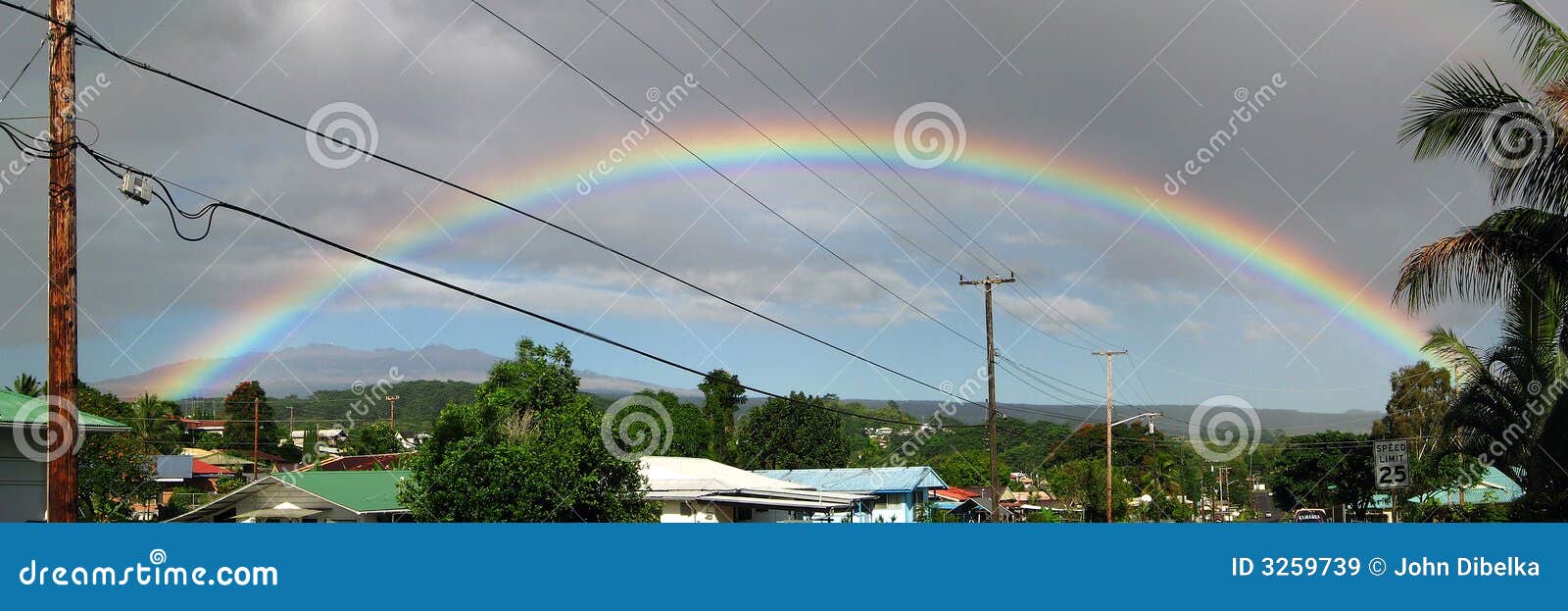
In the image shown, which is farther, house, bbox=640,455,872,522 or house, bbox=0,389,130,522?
house, bbox=640,455,872,522

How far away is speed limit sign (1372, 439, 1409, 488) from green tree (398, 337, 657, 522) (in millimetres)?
19911

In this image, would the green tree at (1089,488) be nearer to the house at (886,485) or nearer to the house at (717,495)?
the house at (886,485)

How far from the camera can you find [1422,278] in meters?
16.3

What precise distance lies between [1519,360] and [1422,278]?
3.25 metres

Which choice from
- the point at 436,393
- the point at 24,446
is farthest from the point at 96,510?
the point at 436,393

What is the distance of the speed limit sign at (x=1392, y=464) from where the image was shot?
1242 inches

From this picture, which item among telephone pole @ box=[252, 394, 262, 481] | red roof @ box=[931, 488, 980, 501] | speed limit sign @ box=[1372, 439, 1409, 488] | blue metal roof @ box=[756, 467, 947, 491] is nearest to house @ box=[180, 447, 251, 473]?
telephone pole @ box=[252, 394, 262, 481]

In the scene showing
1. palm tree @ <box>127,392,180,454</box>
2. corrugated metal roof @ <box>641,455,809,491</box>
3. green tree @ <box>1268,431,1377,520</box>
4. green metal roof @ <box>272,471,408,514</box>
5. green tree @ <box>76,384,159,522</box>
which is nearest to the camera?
green metal roof @ <box>272,471,408,514</box>

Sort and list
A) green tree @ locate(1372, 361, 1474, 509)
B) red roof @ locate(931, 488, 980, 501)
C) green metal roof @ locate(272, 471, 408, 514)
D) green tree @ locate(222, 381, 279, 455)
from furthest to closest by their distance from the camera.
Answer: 1. green tree @ locate(222, 381, 279, 455)
2. red roof @ locate(931, 488, 980, 501)
3. green tree @ locate(1372, 361, 1474, 509)
4. green metal roof @ locate(272, 471, 408, 514)

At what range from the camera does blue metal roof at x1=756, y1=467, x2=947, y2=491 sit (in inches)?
2430

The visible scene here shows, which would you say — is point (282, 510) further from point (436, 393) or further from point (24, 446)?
point (436, 393)

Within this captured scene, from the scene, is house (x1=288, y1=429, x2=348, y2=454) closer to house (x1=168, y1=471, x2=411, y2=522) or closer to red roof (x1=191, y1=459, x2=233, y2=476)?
red roof (x1=191, y1=459, x2=233, y2=476)

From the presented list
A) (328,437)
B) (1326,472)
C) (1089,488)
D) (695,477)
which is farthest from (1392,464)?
(328,437)

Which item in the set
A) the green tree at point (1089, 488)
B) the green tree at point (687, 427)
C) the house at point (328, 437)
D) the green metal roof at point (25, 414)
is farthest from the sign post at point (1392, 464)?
the house at point (328, 437)
